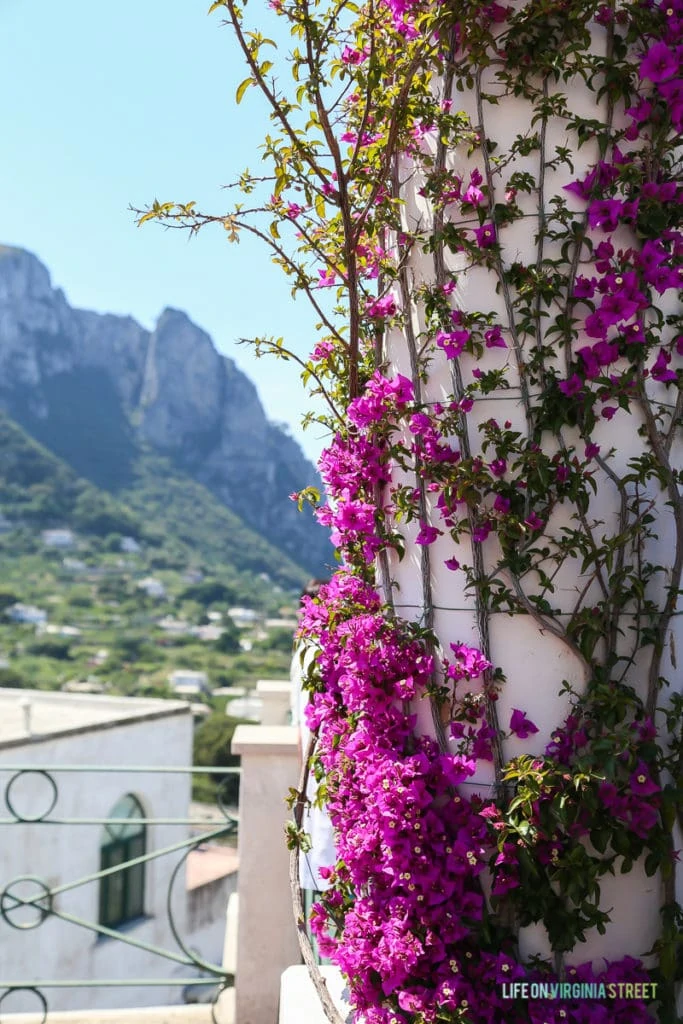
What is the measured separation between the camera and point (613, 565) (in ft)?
4.79

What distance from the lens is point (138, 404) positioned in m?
45.6

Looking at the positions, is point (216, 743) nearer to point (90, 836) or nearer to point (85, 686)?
point (85, 686)

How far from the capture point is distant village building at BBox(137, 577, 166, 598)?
3444 cm

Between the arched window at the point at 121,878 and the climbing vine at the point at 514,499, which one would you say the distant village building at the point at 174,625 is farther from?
the climbing vine at the point at 514,499

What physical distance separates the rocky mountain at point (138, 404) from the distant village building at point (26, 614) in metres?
6.93

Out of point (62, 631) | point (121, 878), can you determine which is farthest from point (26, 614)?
point (121, 878)

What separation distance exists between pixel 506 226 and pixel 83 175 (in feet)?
156

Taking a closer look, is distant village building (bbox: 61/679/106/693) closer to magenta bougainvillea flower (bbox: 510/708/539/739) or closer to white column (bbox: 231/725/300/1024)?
white column (bbox: 231/725/300/1024)

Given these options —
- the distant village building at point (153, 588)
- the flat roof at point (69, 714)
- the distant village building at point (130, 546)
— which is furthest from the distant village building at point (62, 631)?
the flat roof at point (69, 714)

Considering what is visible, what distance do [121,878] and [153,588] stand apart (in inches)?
814

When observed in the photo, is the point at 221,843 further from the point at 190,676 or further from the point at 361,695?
the point at 361,695

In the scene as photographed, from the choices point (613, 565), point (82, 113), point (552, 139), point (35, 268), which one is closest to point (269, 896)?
point (613, 565)

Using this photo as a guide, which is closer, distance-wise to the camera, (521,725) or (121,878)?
(521,725)

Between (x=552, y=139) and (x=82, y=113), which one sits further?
(x=82, y=113)
